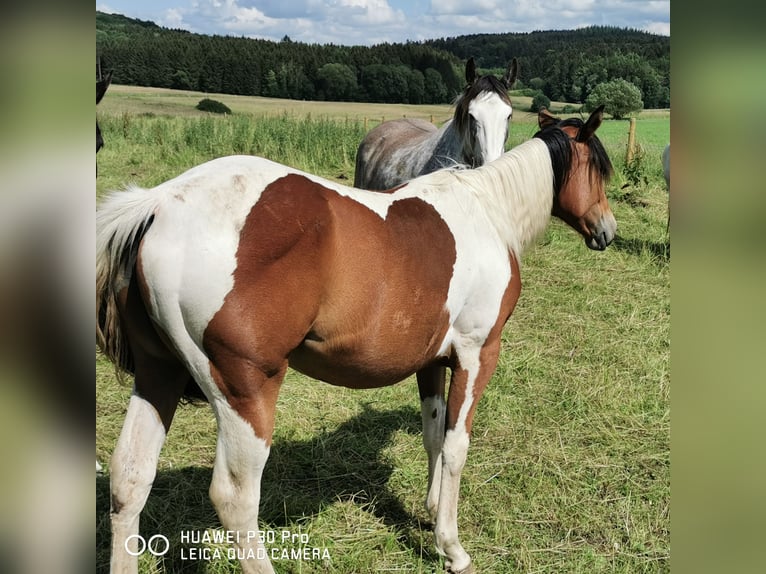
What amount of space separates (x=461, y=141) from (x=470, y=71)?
2.85 ft

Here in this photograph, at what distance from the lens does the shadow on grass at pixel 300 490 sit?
288 cm

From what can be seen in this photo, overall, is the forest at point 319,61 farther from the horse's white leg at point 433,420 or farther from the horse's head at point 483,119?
the horse's white leg at point 433,420

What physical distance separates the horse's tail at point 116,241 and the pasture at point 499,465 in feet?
3.87

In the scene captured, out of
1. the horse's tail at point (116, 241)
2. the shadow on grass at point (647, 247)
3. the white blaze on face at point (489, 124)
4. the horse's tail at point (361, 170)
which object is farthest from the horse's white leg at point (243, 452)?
the shadow on grass at point (647, 247)

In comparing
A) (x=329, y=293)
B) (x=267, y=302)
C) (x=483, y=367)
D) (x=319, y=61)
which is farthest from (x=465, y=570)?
(x=319, y=61)

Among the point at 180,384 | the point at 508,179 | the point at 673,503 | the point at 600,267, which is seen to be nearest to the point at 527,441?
the point at 508,179

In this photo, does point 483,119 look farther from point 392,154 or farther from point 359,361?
point 359,361

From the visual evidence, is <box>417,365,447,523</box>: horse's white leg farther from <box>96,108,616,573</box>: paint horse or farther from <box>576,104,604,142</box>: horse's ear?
<box>576,104,604,142</box>: horse's ear

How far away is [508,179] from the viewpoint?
285 cm

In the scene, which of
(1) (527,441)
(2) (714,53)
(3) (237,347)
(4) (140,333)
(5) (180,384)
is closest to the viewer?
(2) (714,53)

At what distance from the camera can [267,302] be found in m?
1.91

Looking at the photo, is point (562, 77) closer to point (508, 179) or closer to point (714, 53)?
point (508, 179)

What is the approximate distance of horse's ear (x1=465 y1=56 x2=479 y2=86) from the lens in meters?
5.52

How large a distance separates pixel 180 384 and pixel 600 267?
6307mm
